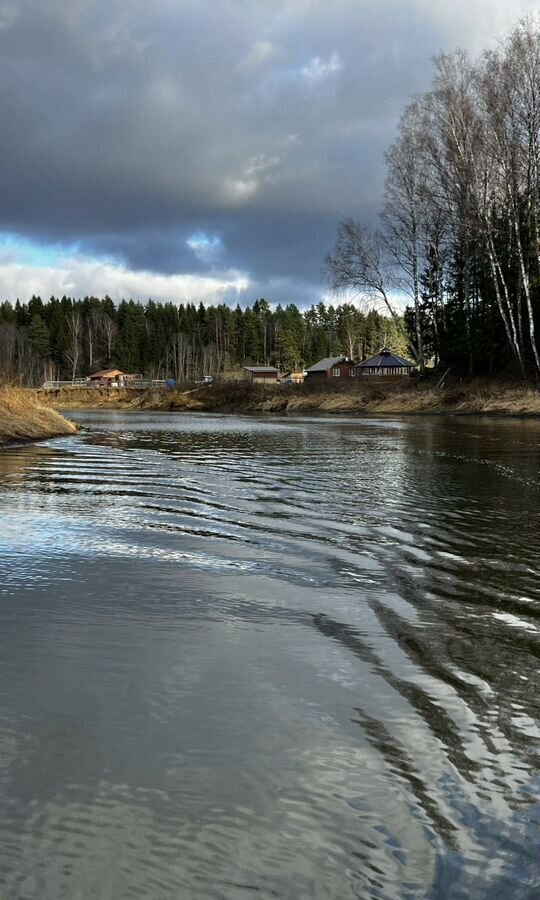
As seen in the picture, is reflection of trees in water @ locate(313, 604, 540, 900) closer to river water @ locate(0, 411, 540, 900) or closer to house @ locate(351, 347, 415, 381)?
river water @ locate(0, 411, 540, 900)

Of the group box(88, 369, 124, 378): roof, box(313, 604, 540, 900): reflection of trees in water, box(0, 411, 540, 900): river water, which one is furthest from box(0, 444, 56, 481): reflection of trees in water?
box(88, 369, 124, 378): roof

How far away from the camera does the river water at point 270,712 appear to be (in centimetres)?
174

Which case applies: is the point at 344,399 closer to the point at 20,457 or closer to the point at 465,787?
the point at 20,457

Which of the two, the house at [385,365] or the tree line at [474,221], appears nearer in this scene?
the tree line at [474,221]

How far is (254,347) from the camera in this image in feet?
433

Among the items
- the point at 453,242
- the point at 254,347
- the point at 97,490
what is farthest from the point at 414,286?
the point at 254,347

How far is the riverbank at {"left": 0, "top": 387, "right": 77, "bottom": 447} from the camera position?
56.1 ft

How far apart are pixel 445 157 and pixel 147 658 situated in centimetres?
3176

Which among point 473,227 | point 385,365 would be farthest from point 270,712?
point 385,365

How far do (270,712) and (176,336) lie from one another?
12946 centimetres

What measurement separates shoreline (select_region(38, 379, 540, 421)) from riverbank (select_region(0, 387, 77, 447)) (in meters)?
4.54

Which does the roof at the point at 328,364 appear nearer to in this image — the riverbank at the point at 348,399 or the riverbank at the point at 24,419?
the riverbank at the point at 348,399

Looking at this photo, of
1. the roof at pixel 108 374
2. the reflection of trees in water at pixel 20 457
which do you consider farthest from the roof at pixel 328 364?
the reflection of trees in water at pixel 20 457

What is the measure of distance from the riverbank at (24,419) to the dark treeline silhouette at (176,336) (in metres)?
95.8
